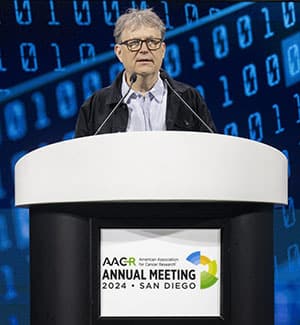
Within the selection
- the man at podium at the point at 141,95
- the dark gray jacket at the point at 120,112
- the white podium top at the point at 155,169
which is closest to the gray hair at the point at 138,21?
the man at podium at the point at 141,95

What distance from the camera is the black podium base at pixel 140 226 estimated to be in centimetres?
102

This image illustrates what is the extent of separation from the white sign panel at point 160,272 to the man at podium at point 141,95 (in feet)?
1.20

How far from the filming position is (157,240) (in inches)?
40.0

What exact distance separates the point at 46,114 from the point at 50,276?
1769 millimetres

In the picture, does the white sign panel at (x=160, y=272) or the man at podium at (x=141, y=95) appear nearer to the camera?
the white sign panel at (x=160, y=272)

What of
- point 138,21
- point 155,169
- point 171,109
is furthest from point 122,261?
point 138,21

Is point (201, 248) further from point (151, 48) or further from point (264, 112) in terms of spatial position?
point (264, 112)

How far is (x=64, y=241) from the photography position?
3.40 ft

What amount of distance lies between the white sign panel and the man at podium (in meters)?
0.37

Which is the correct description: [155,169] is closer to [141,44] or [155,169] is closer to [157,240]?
[157,240]

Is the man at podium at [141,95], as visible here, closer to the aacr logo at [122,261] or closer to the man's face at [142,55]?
the man's face at [142,55]

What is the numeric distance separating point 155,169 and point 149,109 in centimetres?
46

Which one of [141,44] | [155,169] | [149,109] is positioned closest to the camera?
[155,169]

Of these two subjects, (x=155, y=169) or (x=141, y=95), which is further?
(x=141, y=95)
